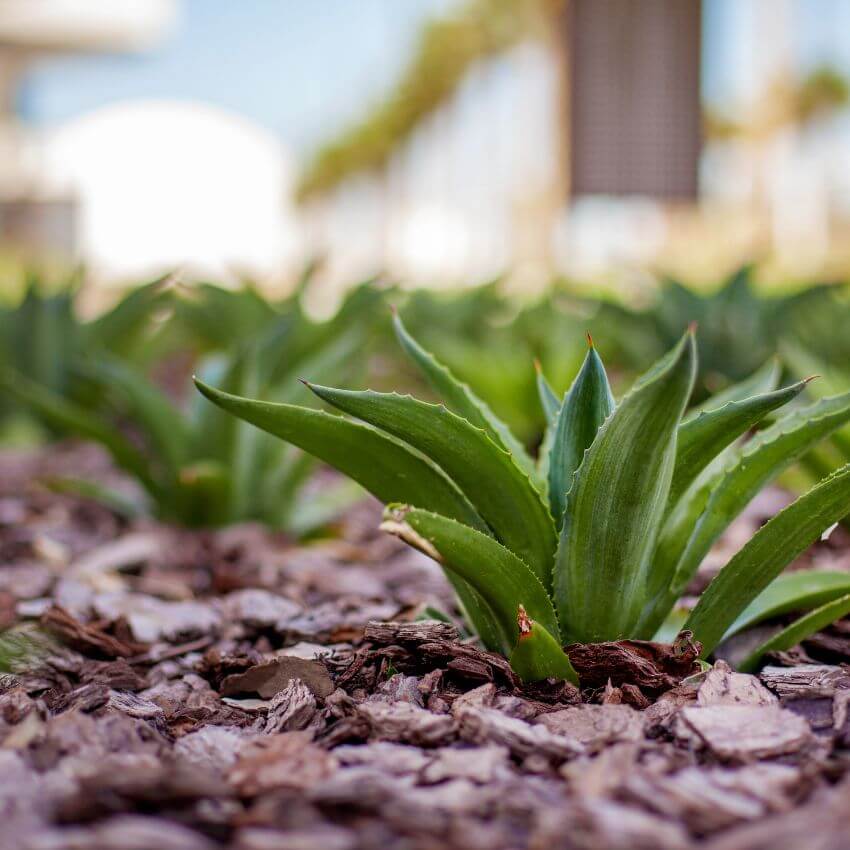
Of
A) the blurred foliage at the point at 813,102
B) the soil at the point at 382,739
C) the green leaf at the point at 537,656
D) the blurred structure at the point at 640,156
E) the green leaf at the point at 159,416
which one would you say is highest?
the blurred foliage at the point at 813,102

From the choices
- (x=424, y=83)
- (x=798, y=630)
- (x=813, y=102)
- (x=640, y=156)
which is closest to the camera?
(x=798, y=630)

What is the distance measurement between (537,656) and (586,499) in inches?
7.0

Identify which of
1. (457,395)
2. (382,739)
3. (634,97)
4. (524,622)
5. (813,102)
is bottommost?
(382,739)

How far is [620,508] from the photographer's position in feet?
3.63

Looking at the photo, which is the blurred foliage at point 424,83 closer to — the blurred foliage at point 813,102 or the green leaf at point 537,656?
the blurred foliage at point 813,102

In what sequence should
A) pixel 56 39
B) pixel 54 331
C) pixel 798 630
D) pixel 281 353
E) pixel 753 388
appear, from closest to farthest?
pixel 798 630 < pixel 753 388 < pixel 281 353 < pixel 54 331 < pixel 56 39

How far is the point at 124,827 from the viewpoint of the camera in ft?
2.58

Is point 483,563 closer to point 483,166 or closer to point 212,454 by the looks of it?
point 212,454

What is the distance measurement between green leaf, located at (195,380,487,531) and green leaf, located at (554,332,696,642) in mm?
141

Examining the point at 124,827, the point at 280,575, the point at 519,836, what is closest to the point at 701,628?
the point at 519,836

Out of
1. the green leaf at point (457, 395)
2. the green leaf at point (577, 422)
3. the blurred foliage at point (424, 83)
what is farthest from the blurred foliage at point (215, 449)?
the blurred foliage at point (424, 83)

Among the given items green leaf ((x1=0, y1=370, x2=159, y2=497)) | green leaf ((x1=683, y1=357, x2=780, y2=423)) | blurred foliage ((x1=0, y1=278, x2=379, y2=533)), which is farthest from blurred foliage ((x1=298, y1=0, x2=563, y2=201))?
green leaf ((x1=683, y1=357, x2=780, y2=423))

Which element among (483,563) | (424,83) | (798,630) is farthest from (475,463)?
(424,83)

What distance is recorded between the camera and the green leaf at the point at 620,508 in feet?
3.29
